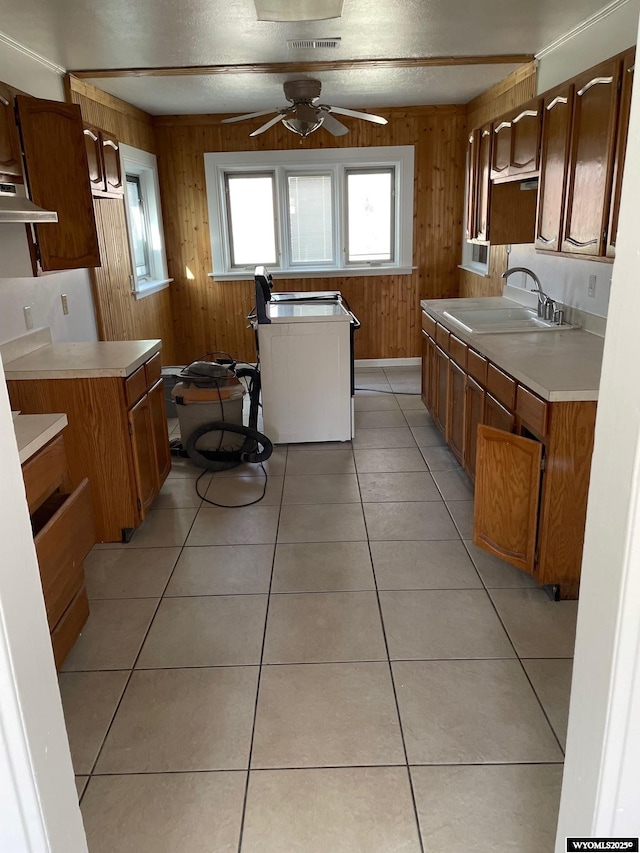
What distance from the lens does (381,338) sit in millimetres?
6418

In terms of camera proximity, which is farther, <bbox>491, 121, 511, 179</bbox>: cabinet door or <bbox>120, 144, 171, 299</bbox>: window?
<bbox>120, 144, 171, 299</bbox>: window

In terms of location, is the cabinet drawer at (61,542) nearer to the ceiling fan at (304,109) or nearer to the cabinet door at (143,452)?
the cabinet door at (143,452)

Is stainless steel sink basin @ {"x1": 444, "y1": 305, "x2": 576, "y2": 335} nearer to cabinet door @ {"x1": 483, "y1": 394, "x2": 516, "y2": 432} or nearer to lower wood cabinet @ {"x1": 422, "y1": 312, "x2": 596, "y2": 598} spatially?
cabinet door @ {"x1": 483, "y1": 394, "x2": 516, "y2": 432}

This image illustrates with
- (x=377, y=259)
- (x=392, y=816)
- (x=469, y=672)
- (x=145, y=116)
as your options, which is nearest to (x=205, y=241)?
(x=145, y=116)

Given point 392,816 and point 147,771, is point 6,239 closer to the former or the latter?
point 147,771

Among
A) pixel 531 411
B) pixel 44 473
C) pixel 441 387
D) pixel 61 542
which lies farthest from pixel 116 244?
pixel 531 411

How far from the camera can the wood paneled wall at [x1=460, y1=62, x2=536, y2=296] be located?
436cm

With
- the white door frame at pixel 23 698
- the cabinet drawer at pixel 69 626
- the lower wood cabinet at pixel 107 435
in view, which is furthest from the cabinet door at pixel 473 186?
the white door frame at pixel 23 698

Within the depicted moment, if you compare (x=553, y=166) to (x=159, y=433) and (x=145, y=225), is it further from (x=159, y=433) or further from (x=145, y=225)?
(x=145, y=225)

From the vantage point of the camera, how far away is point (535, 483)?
95.1 inches

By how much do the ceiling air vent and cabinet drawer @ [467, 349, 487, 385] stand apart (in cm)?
198

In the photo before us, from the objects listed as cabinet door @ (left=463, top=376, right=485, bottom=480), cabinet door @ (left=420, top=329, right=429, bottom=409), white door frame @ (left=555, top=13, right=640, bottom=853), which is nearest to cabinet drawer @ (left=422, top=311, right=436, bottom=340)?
cabinet door @ (left=420, top=329, right=429, bottom=409)

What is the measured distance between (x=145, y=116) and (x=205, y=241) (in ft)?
3.83

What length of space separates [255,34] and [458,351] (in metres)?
2.05
